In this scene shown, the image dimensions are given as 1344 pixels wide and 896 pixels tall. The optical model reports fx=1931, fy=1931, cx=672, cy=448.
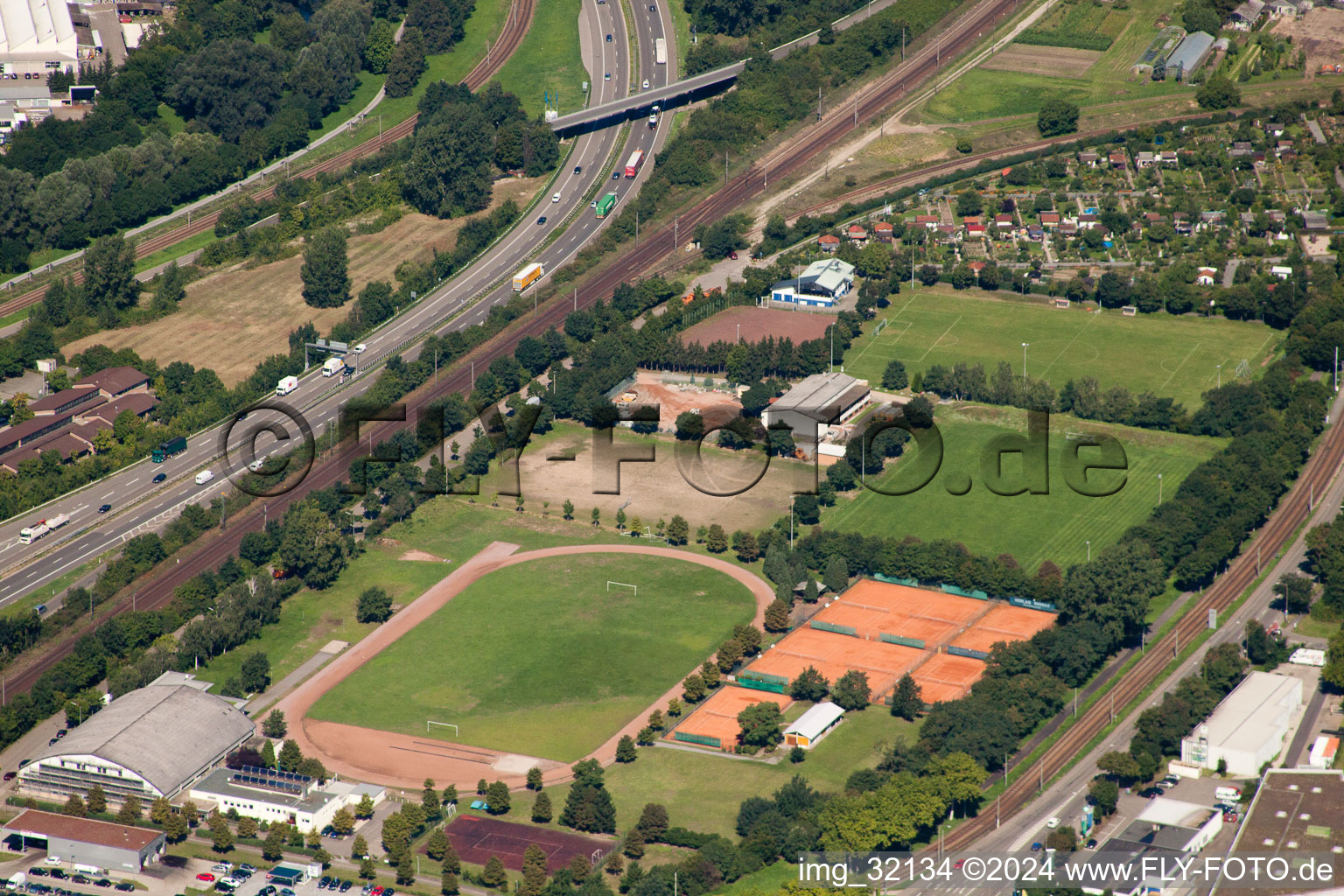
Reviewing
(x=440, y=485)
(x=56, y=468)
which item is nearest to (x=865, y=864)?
(x=440, y=485)

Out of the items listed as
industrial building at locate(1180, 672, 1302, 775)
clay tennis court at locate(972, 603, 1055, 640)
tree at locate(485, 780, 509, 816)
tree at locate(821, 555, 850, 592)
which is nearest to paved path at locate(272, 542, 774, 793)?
tree at locate(485, 780, 509, 816)

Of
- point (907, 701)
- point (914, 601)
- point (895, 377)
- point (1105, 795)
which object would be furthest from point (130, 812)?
point (895, 377)

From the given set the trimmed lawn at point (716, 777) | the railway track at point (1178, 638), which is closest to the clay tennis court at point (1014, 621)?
the railway track at point (1178, 638)

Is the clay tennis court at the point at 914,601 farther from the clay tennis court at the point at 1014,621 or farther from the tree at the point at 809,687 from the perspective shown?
the tree at the point at 809,687

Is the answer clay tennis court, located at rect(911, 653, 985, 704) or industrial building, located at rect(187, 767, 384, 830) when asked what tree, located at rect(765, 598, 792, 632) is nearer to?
clay tennis court, located at rect(911, 653, 985, 704)

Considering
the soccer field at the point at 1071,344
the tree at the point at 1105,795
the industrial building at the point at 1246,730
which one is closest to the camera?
the tree at the point at 1105,795

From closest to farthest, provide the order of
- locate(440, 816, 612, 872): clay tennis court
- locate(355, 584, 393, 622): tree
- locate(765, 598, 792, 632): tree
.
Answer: locate(440, 816, 612, 872): clay tennis court, locate(765, 598, 792, 632): tree, locate(355, 584, 393, 622): tree

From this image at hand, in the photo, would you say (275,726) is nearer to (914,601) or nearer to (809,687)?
(809,687)
